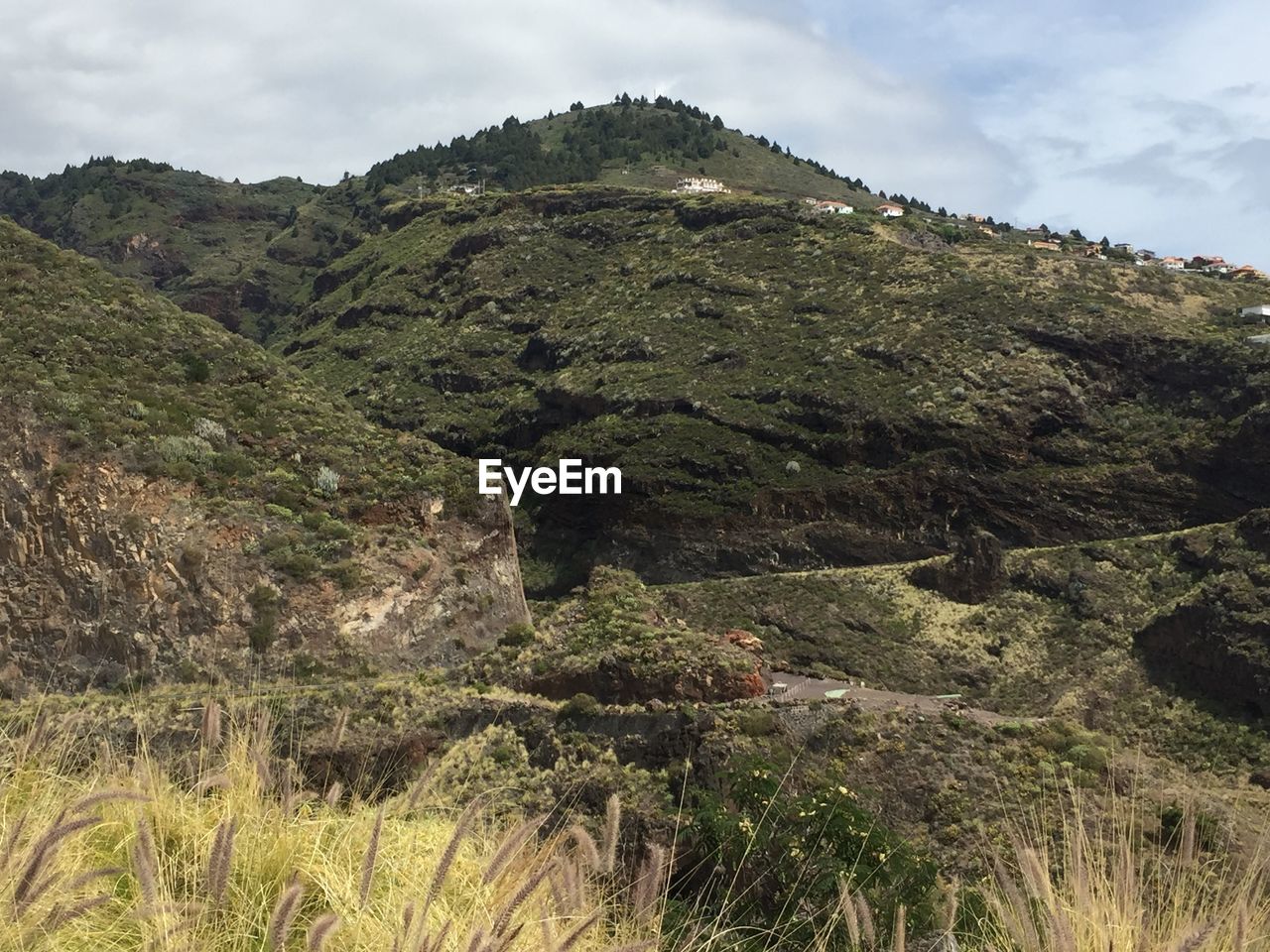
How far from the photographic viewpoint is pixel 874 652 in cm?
4966

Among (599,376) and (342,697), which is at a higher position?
(599,376)

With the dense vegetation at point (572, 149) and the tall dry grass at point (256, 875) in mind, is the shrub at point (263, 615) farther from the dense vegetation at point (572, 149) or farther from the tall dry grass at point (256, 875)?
the dense vegetation at point (572, 149)

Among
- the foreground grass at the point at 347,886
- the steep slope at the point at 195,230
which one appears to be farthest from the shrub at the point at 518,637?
the steep slope at the point at 195,230

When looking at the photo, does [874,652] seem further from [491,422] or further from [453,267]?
[453,267]

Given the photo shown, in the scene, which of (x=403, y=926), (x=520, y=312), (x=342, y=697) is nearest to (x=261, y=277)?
(x=520, y=312)

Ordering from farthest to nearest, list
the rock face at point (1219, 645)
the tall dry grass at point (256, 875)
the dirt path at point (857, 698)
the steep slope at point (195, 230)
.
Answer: the steep slope at point (195, 230) → the rock face at point (1219, 645) → the dirt path at point (857, 698) → the tall dry grass at point (256, 875)

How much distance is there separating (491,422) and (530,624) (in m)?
43.0

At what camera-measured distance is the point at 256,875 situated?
382 centimetres

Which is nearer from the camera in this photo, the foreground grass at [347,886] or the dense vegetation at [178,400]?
the foreground grass at [347,886]

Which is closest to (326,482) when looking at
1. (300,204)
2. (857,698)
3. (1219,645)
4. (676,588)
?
(857,698)

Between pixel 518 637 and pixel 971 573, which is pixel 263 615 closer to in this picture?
pixel 518 637

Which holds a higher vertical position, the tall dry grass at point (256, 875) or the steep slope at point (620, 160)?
the steep slope at point (620, 160)

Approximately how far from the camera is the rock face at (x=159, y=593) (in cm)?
2830

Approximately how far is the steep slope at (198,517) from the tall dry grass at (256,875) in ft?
71.3
